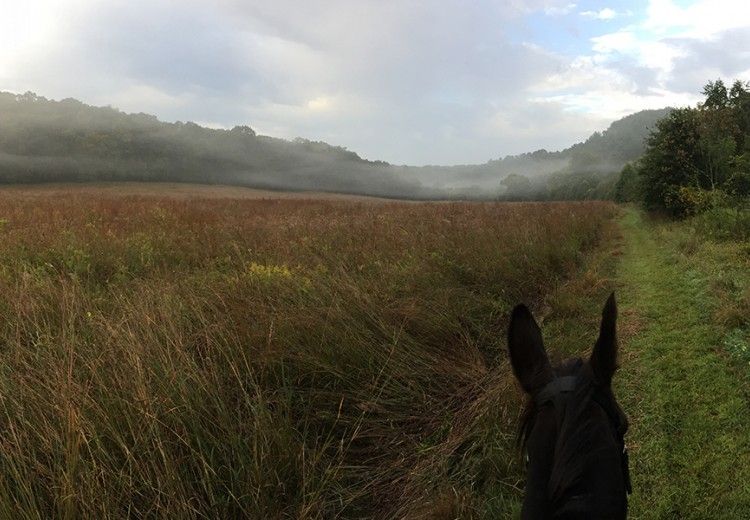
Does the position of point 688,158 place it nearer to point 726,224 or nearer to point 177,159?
point 726,224

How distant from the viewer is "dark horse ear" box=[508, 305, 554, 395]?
4.38 feet

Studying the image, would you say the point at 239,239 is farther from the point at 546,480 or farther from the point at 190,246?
the point at 546,480

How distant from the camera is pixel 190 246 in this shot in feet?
23.2

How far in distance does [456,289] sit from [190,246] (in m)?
4.72

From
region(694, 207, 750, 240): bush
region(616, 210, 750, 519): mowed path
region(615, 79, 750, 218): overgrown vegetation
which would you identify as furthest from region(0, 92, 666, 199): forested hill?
region(616, 210, 750, 519): mowed path

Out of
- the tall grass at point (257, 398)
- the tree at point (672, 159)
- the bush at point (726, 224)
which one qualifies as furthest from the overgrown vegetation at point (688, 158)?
the tall grass at point (257, 398)

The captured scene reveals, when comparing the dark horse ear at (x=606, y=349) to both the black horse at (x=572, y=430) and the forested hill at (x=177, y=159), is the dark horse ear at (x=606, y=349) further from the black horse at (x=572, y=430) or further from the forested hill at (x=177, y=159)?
the forested hill at (x=177, y=159)

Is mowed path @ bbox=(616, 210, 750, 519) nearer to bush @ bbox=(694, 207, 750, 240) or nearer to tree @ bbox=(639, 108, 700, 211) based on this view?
bush @ bbox=(694, 207, 750, 240)

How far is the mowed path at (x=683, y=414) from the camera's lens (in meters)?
2.45

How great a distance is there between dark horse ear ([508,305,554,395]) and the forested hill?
44.7 metres

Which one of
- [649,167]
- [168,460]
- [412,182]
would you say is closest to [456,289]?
[168,460]

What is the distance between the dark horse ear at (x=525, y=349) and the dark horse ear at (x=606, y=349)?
142mm

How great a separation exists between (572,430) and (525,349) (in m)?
0.31

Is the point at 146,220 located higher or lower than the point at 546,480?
higher
